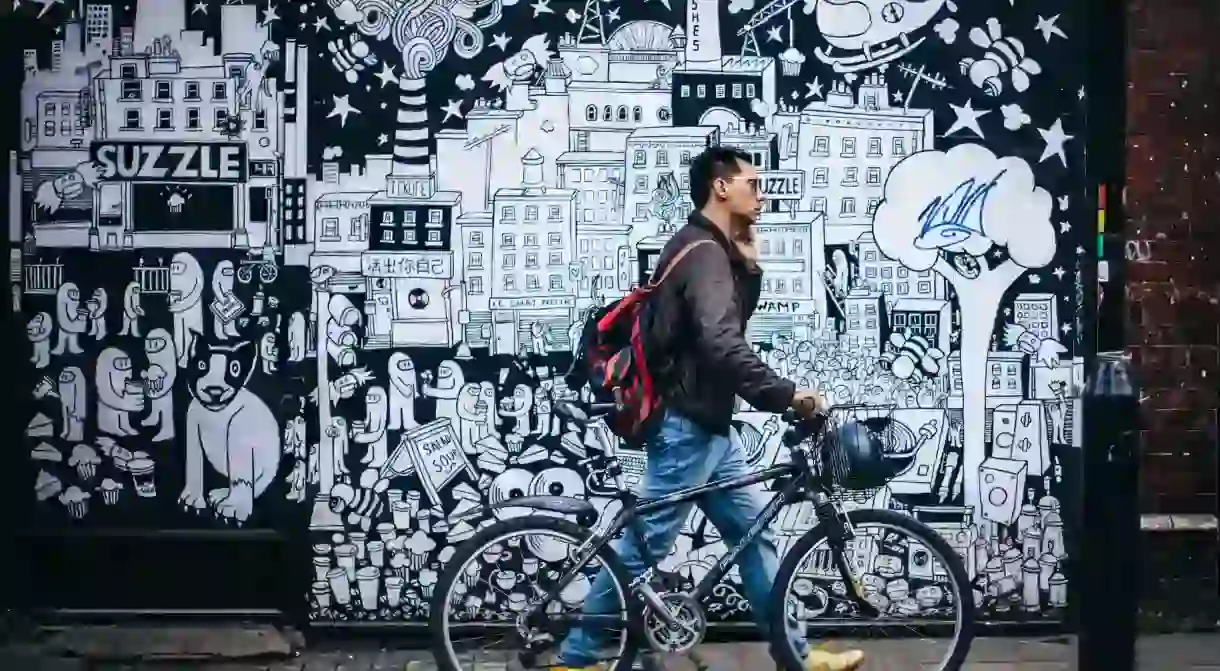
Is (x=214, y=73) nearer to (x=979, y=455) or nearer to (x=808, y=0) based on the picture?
(x=808, y=0)

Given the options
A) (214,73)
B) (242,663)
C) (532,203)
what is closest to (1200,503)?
(532,203)

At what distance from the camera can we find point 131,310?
22.1ft

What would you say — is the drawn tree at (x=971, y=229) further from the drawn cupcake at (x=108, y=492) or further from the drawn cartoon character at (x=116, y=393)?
the drawn cupcake at (x=108, y=492)

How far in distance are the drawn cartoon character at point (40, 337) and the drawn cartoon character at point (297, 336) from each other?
1.11 metres

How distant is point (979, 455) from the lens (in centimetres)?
676

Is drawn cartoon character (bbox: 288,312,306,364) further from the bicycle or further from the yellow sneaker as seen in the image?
the yellow sneaker

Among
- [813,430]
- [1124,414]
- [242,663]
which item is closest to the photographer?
[1124,414]

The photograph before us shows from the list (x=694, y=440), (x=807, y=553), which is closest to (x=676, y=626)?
(x=807, y=553)

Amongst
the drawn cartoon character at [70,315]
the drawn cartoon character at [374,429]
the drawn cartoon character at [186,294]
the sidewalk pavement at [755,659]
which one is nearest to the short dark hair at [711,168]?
the drawn cartoon character at [374,429]

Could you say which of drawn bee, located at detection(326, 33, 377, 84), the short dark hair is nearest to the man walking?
the short dark hair

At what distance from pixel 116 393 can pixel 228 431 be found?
55 centimetres

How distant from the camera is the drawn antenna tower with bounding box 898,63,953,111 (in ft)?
22.0

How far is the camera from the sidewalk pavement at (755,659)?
248 inches

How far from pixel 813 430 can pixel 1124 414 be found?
1181mm
